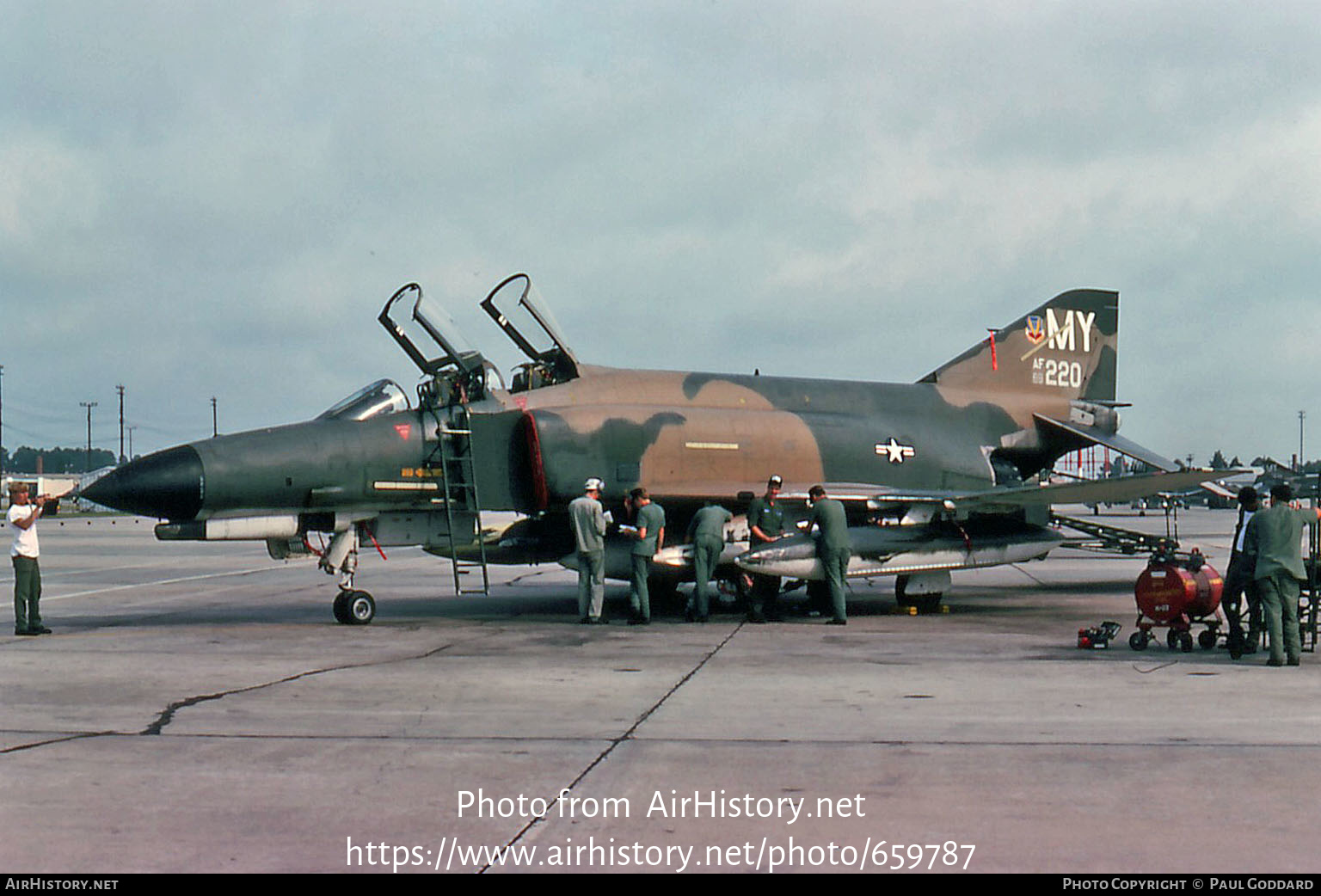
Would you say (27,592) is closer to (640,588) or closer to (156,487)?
(156,487)

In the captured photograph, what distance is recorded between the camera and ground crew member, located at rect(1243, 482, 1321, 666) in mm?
8859

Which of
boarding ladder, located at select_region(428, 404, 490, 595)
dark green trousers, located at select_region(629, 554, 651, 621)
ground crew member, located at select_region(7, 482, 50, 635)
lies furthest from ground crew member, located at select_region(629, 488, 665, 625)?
ground crew member, located at select_region(7, 482, 50, 635)

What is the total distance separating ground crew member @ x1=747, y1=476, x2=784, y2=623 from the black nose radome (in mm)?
5585

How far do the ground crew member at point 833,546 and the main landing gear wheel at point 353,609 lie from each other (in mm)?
4577

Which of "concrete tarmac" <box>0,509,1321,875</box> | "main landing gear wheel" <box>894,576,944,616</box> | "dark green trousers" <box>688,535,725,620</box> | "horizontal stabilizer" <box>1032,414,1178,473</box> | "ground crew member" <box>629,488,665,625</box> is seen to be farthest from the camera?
"horizontal stabilizer" <box>1032,414,1178,473</box>

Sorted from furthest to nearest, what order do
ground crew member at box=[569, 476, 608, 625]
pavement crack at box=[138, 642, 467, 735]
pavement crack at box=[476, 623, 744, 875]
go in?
ground crew member at box=[569, 476, 608, 625]
pavement crack at box=[138, 642, 467, 735]
pavement crack at box=[476, 623, 744, 875]

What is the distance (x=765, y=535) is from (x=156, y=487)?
237 inches

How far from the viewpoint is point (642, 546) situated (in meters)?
12.6

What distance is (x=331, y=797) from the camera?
5.00 meters

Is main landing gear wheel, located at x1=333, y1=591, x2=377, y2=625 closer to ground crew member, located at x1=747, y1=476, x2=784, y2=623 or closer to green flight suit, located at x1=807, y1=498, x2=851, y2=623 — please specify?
ground crew member, located at x1=747, y1=476, x2=784, y2=623

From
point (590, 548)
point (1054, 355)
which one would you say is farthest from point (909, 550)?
point (1054, 355)

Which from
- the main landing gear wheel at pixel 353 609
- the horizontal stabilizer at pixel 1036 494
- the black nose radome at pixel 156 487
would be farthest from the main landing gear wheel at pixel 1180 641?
the black nose radome at pixel 156 487

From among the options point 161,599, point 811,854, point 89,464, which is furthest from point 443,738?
point 89,464

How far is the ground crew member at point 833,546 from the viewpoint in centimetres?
1234
